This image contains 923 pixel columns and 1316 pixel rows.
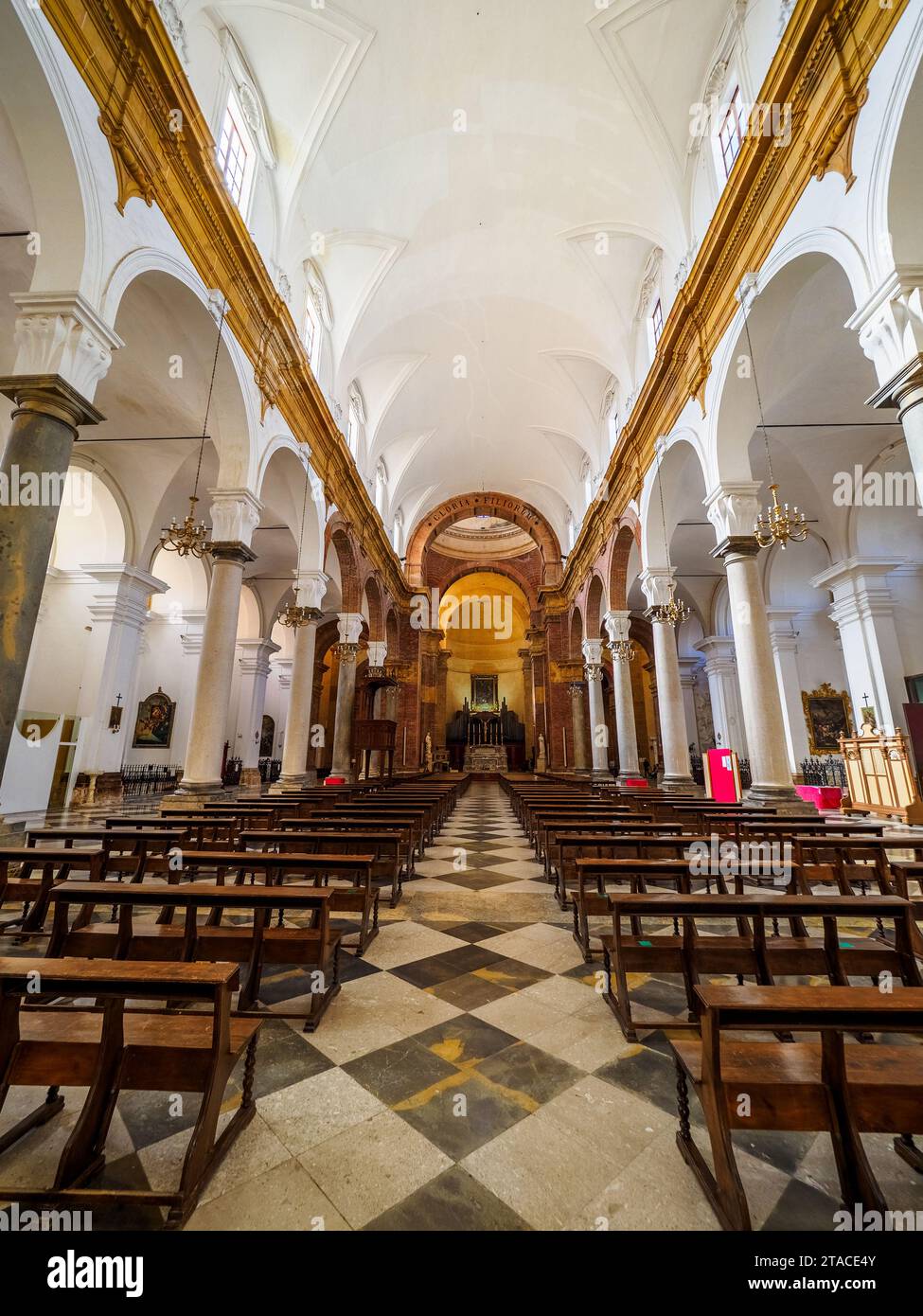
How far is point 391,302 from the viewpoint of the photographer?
11.8m

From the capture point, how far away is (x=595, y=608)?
17.2 metres

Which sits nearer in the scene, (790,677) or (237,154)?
(237,154)

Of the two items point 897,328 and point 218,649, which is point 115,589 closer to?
point 218,649

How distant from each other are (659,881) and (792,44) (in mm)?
8441

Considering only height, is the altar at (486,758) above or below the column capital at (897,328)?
below

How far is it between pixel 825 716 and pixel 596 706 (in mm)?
6252

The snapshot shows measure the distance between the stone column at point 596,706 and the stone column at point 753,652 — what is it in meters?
9.50

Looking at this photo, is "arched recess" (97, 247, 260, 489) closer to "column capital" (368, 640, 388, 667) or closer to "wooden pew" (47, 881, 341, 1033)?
"wooden pew" (47, 881, 341, 1033)

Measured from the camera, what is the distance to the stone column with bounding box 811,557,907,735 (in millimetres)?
10406

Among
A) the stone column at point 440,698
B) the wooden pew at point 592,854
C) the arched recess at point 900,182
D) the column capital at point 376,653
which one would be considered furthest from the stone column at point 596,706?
the arched recess at point 900,182

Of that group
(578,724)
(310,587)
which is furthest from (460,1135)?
(578,724)

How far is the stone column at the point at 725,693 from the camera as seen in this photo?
17.5m

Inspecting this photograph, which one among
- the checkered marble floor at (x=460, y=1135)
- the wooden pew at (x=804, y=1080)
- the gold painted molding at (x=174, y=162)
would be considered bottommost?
the checkered marble floor at (x=460, y=1135)

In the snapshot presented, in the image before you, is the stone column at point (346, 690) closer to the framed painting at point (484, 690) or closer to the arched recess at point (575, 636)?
the arched recess at point (575, 636)
